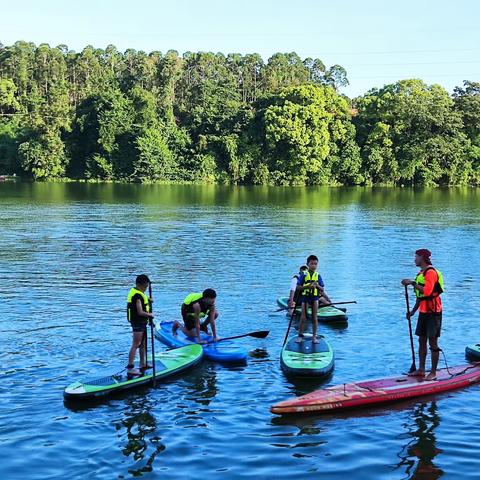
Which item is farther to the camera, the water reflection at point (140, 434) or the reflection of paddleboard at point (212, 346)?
the reflection of paddleboard at point (212, 346)

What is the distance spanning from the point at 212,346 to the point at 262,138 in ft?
276

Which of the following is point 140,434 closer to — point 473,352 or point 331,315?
point 473,352

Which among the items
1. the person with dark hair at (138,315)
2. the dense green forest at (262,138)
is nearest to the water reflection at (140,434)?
the person with dark hair at (138,315)

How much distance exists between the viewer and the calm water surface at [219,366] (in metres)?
9.70

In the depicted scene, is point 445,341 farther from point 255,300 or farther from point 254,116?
point 254,116

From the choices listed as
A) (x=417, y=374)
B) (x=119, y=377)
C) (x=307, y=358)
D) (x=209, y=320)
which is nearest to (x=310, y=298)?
(x=307, y=358)

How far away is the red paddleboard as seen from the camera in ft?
36.5

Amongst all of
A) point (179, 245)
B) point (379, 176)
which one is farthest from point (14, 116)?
point (179, 245)

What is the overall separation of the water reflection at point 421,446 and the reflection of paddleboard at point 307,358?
2.19 m

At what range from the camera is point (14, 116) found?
108 metres

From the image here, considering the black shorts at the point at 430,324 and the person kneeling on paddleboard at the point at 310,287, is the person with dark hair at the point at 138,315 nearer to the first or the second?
the person kneeling on paddleboard at the point at 310,287

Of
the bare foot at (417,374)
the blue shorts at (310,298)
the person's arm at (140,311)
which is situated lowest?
the bare foot at (417,374)

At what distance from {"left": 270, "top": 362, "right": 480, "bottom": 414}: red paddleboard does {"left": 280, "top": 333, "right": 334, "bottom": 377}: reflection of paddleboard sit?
1.24m

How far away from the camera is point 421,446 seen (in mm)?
10203
